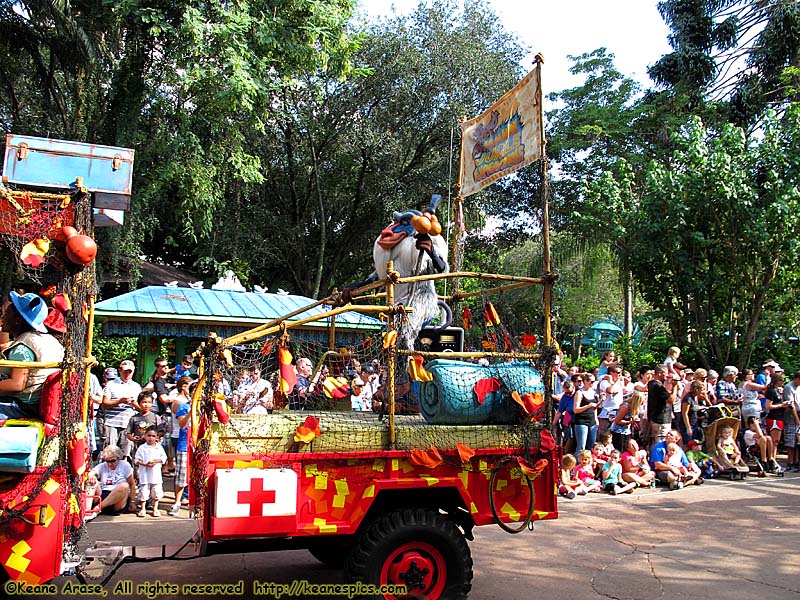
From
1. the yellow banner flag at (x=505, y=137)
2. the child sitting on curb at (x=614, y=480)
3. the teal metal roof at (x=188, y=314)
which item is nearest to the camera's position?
the yellow banner flag at (x=505, y=137)

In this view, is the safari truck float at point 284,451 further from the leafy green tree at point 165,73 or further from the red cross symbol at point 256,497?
the leafy green tree at point 165,73

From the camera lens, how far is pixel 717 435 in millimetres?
11391

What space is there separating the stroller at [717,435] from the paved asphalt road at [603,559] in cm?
216

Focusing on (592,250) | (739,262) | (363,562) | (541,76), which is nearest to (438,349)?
(363,562)

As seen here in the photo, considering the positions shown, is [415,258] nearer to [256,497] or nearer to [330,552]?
[330,552]

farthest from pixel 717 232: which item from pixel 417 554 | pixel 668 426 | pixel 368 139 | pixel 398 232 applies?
pixel 417 554

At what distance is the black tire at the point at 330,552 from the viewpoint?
5309 mm

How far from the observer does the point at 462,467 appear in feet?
15.6

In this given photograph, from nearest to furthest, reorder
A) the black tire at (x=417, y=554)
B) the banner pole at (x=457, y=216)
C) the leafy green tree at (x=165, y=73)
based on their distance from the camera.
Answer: the black tire at (x=417, y=554), the banner pole at (x=457, y=216), the leafy green tree at (x=165, y=73)

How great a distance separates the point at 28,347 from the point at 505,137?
12.7ft

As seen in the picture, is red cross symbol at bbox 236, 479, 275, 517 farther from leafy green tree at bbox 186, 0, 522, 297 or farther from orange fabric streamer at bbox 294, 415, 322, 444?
leafy green tree at bbox 186, 0, 522, 297

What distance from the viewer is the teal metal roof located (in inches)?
515

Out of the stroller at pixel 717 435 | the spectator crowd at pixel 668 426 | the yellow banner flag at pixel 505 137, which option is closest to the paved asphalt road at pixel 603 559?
the spectator crowd at pixel 668 426

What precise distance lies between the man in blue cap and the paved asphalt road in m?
1.57
